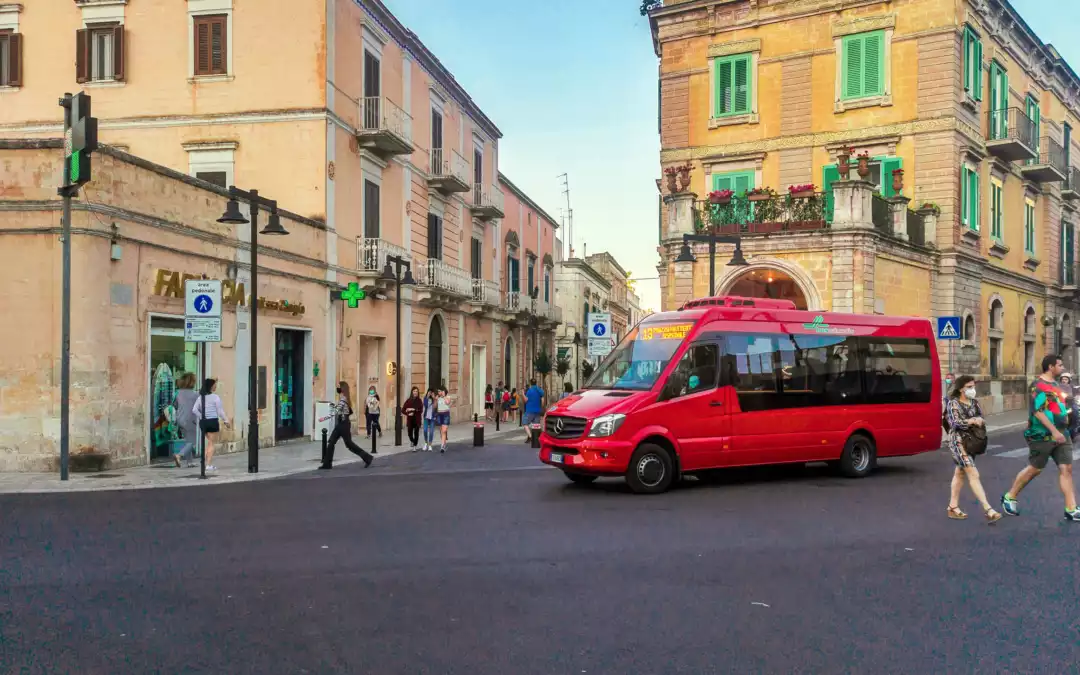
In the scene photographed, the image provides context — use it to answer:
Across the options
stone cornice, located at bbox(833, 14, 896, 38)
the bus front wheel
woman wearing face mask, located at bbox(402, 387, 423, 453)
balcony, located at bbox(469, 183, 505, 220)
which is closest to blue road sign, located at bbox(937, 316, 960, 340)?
the bus front wheel

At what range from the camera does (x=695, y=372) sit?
44.7ft

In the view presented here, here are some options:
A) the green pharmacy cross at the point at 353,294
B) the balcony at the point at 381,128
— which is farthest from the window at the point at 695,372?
the balcony at the point at 381,128

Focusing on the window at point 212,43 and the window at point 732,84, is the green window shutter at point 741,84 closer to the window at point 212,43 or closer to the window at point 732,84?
the window at point 732,84

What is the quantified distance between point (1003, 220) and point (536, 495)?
2635 cm

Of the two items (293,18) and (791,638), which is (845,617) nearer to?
(791,638)

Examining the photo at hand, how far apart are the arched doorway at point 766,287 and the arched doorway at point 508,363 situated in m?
16.0

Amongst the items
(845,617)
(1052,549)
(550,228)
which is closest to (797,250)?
(1052,549)

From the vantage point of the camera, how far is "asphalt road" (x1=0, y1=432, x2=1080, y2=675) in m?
5.39

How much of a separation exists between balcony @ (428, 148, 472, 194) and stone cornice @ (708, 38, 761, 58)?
9.44m

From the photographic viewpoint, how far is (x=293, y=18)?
2392 centimetres

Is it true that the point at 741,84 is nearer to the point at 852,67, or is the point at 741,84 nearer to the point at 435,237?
the point at 852,67

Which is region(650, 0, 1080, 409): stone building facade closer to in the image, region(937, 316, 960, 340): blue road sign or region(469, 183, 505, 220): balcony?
region(937, 316, 960, 340): blue road sign

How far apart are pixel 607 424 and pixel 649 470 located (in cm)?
89

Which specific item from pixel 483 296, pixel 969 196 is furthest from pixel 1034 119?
pixel 483 296
